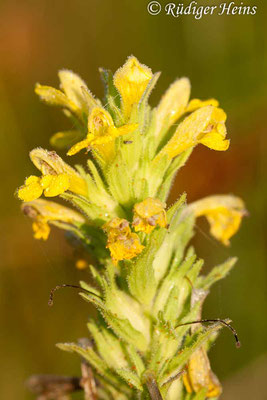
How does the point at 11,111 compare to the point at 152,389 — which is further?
the point at 11,111

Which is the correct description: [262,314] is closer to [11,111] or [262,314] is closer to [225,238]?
[225,238]

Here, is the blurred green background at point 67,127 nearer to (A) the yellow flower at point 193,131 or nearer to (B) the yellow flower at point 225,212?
(B) the yellow flower at point 225,212

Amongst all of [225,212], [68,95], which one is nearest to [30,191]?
[68,95]

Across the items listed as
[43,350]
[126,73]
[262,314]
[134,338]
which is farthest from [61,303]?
[126,73]

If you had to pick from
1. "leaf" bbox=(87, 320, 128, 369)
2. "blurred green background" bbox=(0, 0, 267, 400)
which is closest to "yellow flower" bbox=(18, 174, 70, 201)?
"leaf" bbox=(87, 320, 128, 369)

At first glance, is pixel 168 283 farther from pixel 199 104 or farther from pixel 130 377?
pixel 199 104

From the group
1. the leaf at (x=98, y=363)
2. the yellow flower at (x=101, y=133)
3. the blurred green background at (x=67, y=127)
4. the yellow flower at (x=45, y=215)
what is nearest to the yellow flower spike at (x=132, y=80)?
the yellow flower at (x=101, y=133)

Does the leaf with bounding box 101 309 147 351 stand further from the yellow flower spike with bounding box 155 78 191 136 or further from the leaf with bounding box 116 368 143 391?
the yellow flower spike with bounding box 155 78 191 136
